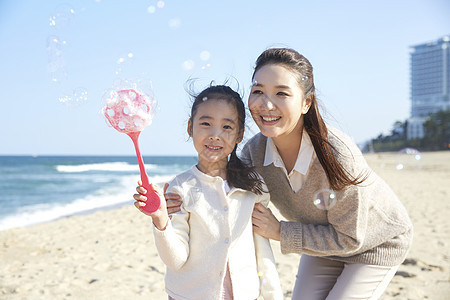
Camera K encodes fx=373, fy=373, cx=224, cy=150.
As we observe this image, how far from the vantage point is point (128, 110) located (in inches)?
66.2

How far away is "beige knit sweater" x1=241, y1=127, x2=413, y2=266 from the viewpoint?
Result: 215 cm

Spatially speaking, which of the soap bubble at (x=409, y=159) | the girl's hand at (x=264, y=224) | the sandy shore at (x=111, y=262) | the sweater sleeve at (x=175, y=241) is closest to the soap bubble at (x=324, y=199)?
the girl's hand at (x=264, y=224)

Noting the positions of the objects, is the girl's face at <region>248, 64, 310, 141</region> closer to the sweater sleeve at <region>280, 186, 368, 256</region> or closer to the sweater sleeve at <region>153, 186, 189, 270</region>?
the sweater sleeve at <region>280, 186, 368, 256</region>

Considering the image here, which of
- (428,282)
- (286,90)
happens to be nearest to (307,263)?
(286,90)

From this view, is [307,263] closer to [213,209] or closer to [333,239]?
[333,239]

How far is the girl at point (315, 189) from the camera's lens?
6.88 ft

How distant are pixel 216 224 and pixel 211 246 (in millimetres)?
114

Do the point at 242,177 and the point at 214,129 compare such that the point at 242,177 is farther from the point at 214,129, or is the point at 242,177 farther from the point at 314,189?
the point at 314,189

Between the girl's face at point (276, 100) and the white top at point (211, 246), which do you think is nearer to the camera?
the white top at point (211, 246)

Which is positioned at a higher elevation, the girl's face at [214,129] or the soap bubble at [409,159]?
the girl's face at [214,129]

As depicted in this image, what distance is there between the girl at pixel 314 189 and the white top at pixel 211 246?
103mm

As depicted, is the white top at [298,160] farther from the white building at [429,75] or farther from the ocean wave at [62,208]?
the white building at [429,75]

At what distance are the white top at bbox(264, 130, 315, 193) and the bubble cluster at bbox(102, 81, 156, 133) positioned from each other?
915 millimetres

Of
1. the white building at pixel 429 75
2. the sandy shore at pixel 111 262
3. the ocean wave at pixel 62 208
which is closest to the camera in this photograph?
the sandy shore at pixel 111 262
